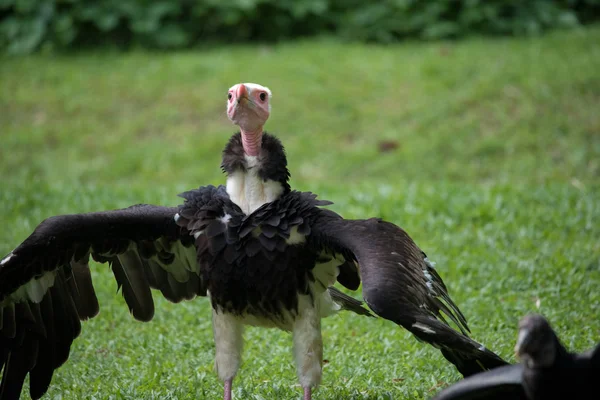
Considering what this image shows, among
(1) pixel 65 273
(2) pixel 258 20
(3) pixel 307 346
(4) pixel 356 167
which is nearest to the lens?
(3) pixel 307 346

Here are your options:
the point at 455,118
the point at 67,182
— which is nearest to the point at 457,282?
the point at 455,118

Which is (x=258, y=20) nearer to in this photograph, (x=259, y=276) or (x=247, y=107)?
(x=247, y=107)

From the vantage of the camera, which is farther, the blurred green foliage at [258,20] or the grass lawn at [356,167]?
the blurred green foliage at [258,20]

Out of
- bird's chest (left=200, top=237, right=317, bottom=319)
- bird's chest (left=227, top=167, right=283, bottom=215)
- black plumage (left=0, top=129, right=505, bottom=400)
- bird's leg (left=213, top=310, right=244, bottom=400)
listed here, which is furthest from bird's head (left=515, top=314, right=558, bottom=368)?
bird's leg (left=213, top=310, right=244, bottom=400)

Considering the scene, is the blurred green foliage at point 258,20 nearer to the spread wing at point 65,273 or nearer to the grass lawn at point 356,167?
the grass lawn at point 356,167

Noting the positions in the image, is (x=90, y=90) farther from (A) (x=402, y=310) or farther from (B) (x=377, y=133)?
(A) (x=402, y=310)

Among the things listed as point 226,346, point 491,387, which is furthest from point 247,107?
point 491,387

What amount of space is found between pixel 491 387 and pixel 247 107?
1907 mm

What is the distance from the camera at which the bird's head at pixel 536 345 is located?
339 centimetres

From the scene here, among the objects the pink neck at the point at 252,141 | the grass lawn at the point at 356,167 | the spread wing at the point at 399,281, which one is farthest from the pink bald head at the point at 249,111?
the grass lawn at the point at 356,167

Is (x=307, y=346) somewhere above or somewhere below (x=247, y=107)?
below

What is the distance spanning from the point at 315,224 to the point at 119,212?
1.08 meters

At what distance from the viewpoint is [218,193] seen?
4688 millimetres

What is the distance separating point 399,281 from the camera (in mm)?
3844
